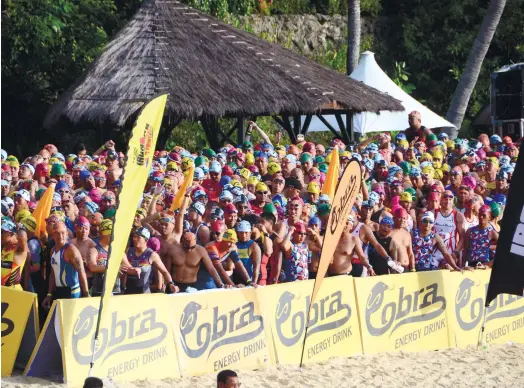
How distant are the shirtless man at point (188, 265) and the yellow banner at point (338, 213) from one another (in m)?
0.97

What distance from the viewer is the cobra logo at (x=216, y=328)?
446 inches

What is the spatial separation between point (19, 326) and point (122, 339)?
84 centimetres

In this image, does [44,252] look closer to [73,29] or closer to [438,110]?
[73,29]

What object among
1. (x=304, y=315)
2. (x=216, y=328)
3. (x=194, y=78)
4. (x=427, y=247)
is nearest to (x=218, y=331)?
(x=216, y=328)

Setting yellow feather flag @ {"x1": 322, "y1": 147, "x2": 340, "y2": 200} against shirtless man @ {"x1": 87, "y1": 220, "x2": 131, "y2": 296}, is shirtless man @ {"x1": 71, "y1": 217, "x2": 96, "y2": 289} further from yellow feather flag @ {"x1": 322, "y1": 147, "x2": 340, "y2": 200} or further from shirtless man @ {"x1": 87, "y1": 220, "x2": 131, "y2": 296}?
yellow feather flag @ {"x1": 322, "y1": 147, "x2": 340, "y2": 200}

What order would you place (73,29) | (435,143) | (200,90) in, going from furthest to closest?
1. (73,29)
2. (200,90)
3. (435,143)

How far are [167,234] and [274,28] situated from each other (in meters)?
18.7

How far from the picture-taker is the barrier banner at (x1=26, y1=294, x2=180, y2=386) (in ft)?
34.1

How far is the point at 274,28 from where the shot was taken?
30.4 meters

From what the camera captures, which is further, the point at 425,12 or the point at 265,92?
the point at 425,12

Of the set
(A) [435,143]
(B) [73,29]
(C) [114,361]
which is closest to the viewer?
(C) [114,361]

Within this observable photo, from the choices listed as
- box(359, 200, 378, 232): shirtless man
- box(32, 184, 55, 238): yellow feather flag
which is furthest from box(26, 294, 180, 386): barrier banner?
box(359, 200, 378, 232): shirtless man

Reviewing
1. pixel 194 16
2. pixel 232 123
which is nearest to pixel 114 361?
pixel 194 16

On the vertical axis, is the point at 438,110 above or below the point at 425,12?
below
